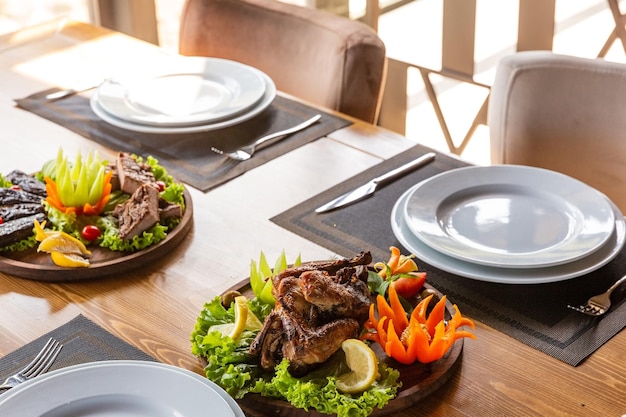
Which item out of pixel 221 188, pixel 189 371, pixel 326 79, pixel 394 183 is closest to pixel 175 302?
pixel 189 371

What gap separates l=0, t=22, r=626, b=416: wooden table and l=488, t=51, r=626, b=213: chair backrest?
339 mm

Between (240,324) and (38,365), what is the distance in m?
0.27

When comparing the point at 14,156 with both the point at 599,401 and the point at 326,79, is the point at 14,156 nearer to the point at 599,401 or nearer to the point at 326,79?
the point at 326,79

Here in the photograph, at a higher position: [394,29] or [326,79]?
[326,79]

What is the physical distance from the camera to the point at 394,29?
3.22 meters

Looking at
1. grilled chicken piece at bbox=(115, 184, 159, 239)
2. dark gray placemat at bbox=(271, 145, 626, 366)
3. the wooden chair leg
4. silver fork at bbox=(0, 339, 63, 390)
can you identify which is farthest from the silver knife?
the wooden chair leg

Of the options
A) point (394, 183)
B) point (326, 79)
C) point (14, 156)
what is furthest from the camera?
point (326, 79)

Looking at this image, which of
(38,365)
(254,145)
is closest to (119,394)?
(38,365)

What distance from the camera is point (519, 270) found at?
1.23 meters

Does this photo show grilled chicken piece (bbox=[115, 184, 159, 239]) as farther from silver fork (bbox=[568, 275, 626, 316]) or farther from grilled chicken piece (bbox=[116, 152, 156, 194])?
silver fork (bbox=[568, 275, 626, 316])

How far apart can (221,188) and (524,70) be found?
2.46 feet

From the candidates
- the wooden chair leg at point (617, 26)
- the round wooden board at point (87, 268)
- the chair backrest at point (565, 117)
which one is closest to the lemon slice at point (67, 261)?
the round wooden board at point (87, 268)

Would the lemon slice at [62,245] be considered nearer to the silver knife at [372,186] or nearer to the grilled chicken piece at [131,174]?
the grilled chicken piece at [131,174]

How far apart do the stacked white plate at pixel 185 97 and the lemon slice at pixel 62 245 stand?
0.45 meters
